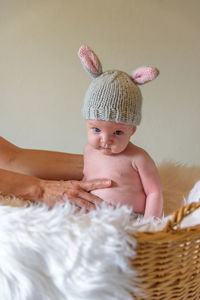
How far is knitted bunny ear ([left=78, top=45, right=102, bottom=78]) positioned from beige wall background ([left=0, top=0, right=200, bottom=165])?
2.40 feet

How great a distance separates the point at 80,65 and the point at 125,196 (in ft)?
2.91

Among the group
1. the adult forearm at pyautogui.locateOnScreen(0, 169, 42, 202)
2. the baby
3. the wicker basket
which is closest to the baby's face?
the baby

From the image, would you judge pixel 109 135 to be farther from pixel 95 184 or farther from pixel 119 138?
pixel 95 184

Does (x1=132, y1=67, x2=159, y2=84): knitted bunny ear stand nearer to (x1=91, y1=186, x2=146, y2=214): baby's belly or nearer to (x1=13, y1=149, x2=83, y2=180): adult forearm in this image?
(x1=91, y1=186, x2=146, y2=214): baby's belly

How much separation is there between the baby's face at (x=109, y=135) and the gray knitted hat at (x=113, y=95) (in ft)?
0.07

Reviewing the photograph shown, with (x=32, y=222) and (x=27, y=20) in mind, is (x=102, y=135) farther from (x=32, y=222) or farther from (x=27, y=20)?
(x=27, y=20)

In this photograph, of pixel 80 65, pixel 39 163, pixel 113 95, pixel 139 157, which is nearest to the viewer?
pixel 113 95

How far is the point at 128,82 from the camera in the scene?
85 cm

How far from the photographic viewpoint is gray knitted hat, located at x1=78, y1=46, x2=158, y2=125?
816 mm

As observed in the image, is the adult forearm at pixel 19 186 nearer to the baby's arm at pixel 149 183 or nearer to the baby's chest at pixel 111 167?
the baby's chest at pixel 111 167

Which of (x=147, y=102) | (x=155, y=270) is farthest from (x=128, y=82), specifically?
(x=147, y=102)

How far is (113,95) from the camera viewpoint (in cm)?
81

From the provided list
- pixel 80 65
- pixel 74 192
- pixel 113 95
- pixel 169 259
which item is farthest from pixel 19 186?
pixel 80 65

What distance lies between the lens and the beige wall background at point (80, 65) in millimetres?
1532
